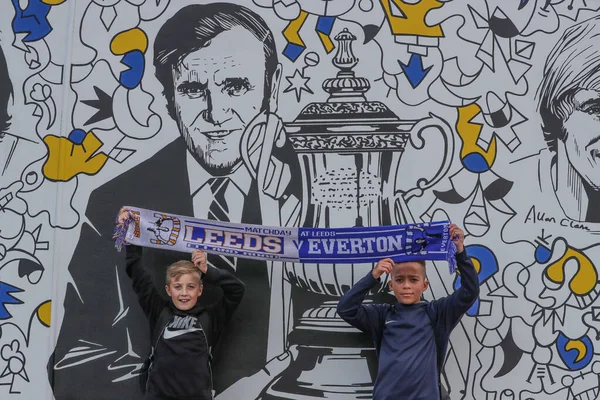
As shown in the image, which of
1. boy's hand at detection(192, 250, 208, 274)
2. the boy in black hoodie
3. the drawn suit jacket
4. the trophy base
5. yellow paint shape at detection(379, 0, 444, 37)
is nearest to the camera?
the boy in black hoodie

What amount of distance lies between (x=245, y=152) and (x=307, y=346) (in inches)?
55.0

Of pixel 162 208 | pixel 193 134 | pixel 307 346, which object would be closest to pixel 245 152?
pixel 193 134

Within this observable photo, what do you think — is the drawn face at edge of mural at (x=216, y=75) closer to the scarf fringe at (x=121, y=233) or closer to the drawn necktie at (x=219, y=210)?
the drawn necktie at (x=219, y=210)

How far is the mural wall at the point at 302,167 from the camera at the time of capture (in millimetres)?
4465

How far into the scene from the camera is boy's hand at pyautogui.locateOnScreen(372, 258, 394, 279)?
4.12 meters

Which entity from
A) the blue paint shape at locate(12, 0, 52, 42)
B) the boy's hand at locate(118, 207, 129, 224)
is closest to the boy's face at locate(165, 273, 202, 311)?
the boy's hand at locate(118, 207, 129, 224)

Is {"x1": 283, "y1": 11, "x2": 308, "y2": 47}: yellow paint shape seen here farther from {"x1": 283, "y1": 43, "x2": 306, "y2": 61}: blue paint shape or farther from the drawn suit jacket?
the drawn suit jacket

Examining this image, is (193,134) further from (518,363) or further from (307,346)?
(518,363)

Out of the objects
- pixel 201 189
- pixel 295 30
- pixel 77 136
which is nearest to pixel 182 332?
pixel 201 189

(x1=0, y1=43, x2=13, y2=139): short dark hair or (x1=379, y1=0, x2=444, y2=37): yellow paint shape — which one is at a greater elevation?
(x1=379, y1=0, x2=444, y2=37): yellow paint shape

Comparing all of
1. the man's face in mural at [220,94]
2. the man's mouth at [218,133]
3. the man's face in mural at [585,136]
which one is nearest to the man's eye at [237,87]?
the man's face in mural at [220,94]

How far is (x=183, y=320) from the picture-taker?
4.21 metres

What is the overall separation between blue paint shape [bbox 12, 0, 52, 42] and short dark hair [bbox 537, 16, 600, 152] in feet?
11.6

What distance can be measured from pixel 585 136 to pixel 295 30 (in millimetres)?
2124
